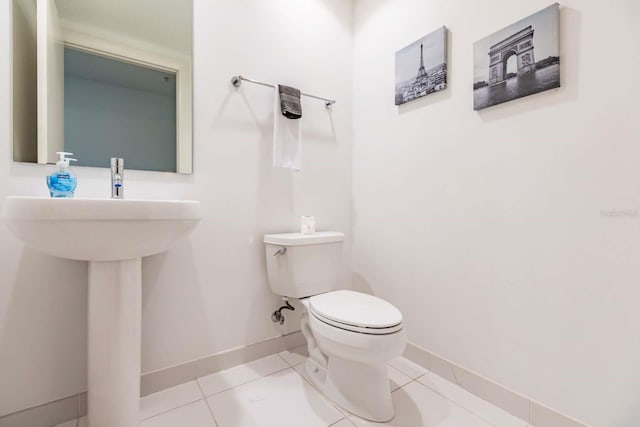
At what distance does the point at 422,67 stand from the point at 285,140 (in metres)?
0.79

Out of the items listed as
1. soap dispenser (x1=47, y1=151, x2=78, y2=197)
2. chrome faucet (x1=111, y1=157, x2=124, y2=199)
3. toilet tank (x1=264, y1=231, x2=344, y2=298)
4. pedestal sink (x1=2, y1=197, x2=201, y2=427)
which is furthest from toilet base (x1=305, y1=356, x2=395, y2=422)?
soap dispenser (x1=47, y1=151, x2=78, y2=197)

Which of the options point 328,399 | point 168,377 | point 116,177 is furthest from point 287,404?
point 116,177

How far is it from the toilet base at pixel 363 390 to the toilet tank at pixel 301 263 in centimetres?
39

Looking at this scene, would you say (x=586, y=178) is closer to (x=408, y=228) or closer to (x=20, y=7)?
(x=408, y=228)

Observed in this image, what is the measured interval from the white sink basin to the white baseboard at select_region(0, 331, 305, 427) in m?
0.69

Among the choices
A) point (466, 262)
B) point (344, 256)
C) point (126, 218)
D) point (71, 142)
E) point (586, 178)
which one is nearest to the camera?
point (126, 218)

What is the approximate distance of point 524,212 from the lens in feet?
3.60

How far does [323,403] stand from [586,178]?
1284 mm

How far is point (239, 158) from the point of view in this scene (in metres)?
1.45

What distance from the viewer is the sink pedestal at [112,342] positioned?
888 mm

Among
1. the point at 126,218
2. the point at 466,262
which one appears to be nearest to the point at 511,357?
the point at 466,262

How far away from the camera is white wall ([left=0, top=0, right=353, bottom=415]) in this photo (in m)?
1.02

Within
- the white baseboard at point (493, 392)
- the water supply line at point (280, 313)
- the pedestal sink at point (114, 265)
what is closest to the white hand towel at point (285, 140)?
the pedestal sink at point (114, 265)

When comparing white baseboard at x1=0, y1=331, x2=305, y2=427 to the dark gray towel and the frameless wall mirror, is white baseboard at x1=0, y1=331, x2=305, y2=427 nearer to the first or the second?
the frameless wall mirror
